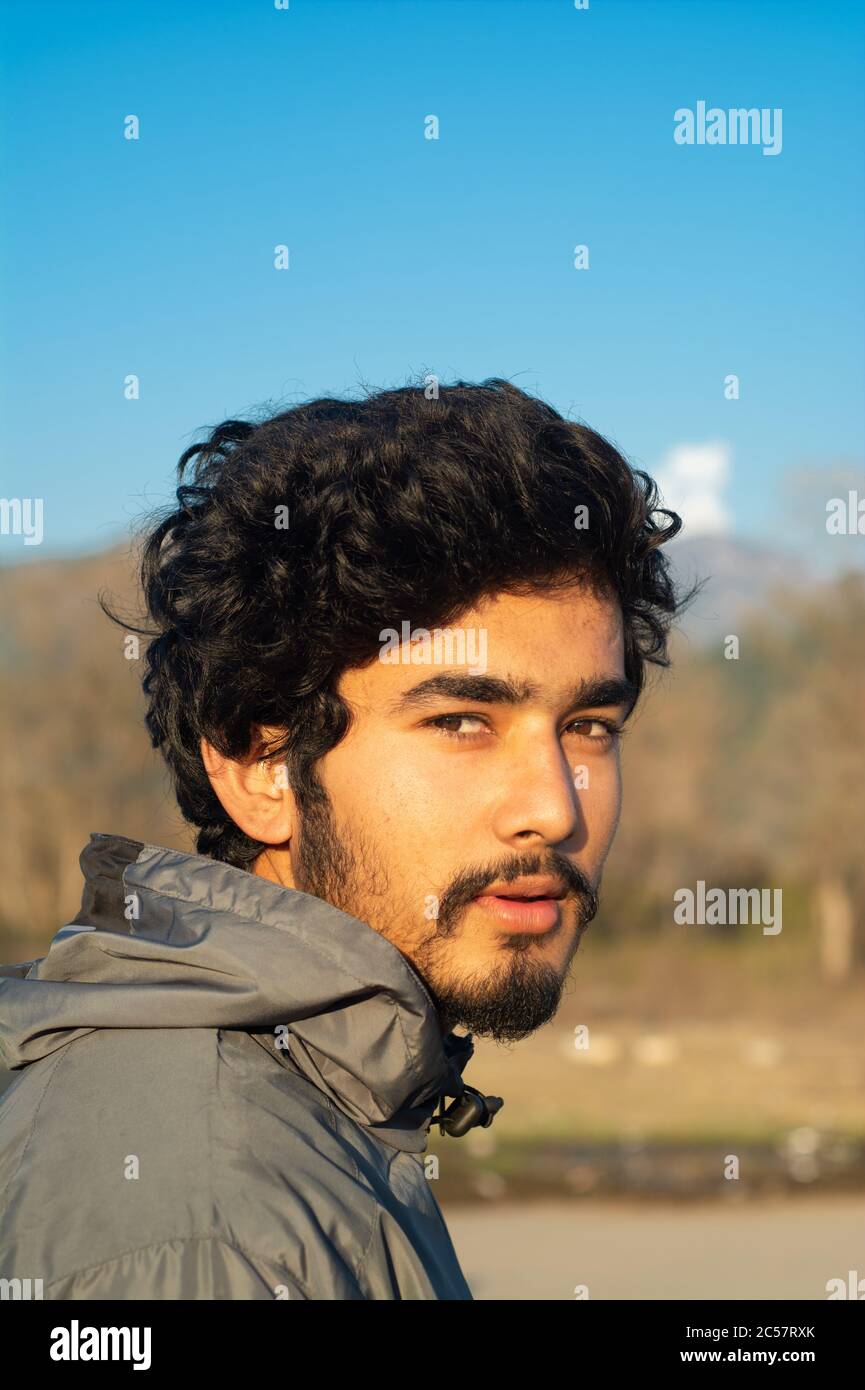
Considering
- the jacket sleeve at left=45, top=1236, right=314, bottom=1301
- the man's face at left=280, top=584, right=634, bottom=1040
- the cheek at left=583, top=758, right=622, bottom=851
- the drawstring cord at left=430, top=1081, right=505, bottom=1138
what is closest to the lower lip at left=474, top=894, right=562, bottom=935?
the man's face at left=280, top=584, right=634, bottom=1040

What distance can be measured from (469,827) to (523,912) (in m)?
0.17

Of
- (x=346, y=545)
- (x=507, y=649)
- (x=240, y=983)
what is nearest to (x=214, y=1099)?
(x=240, y=983)

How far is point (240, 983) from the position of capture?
1837 millimetres

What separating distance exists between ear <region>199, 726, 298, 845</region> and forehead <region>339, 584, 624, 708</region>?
224 mm

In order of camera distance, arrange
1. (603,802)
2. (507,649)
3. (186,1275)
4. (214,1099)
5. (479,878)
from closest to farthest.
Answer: (186,1275)
(214,1099)
(479,878)
(507,649)
(603,802)

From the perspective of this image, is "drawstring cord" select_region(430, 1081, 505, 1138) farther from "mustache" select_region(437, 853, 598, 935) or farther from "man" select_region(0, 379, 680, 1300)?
"mustache" select_region(437, 853, 598, 935)

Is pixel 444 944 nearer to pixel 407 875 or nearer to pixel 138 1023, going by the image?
pixel 407 875

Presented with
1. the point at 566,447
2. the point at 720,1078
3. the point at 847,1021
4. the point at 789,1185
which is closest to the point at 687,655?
the point at 847,1021

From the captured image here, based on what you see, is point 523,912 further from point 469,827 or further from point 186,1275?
point 186,1275

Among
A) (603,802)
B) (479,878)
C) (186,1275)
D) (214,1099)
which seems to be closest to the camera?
(186,1275)

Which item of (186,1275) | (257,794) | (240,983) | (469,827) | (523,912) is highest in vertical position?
(257,794)

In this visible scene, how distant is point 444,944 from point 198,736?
76 centimetres

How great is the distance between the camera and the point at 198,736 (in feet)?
8.84
